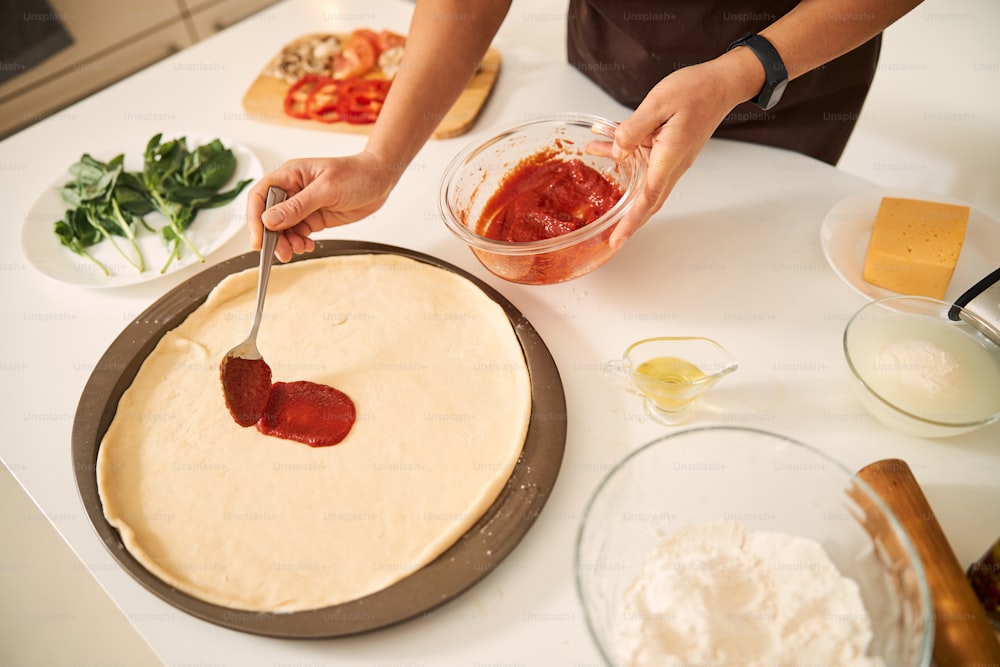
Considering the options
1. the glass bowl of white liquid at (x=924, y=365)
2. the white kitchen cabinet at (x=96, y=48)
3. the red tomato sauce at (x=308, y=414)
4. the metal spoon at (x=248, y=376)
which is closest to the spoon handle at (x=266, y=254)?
the metal spoon at (x=248, y=376)

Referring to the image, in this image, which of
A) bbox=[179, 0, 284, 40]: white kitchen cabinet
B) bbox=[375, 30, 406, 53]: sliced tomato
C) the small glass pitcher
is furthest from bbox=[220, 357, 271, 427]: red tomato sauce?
bbox=[179, 0, 284, 40]: white kitchen cabinet

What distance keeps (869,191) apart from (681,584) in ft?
3.68

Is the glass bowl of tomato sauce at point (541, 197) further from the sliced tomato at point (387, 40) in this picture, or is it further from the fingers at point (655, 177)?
the sliced tomato at point (387, 40)

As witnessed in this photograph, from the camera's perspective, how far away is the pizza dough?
1.14m

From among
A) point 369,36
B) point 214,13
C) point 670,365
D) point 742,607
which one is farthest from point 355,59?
point 214,13

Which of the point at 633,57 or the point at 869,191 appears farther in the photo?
the point at 633,57

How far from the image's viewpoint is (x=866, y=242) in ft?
4.96

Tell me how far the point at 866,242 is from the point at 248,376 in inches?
53.4

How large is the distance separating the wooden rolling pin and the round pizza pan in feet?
1.78

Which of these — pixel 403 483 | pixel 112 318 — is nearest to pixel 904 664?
pixel 403 483

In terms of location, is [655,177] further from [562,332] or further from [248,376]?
[248,376]

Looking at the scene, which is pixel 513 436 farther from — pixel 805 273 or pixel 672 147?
pixel 805 273

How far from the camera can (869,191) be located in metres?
1.59

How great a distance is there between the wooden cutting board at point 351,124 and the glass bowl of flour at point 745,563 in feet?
3.96
